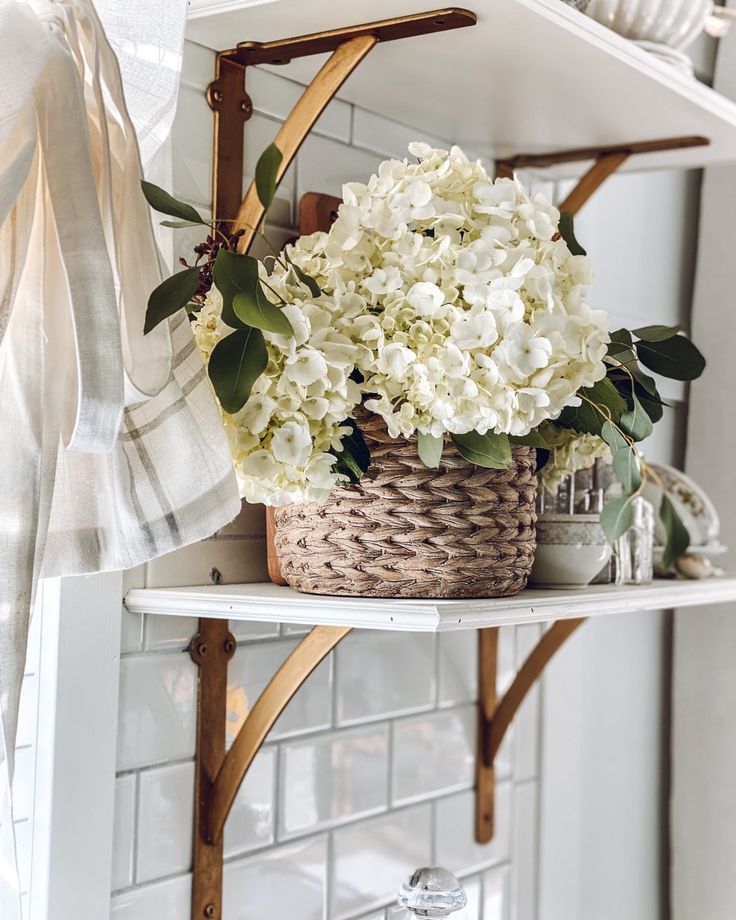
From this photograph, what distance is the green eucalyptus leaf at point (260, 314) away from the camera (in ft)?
2.36

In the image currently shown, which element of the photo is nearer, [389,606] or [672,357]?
[389,606]

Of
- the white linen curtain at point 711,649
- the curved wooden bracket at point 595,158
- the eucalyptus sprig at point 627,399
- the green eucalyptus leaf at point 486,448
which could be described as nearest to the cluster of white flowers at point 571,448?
the eucalyptus sprig at point 627,399

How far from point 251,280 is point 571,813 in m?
1.00

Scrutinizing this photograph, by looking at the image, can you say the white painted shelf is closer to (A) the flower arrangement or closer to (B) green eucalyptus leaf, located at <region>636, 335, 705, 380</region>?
(A) the flower arrangement

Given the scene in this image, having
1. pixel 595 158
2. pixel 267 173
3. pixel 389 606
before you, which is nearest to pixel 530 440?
pixel 389 606

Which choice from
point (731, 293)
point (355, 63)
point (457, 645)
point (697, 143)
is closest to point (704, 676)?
Result: point (457, 645)

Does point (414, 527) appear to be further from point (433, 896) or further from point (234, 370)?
point (433, 896)

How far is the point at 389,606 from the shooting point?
0.78 m

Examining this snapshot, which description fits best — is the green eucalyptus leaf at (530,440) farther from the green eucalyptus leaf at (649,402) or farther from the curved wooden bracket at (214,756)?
the curved wooden bracket at (214,756)

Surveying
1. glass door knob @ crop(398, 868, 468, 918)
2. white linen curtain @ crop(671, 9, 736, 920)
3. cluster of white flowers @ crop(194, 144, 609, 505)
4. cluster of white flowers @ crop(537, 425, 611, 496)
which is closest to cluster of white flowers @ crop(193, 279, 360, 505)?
cluster of white flowers @ crop(194, 144, 609, 505)

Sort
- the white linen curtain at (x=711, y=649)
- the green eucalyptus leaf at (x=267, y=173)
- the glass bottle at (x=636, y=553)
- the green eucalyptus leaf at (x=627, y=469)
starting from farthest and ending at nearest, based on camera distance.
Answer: the white linen curtain at (x=711, y=649) < the glass bottle at (x=636, y=553) < the green eucalyptus leaf at (x=627, y=469) < the green eucalyptus leaf at (x=267, y=173)

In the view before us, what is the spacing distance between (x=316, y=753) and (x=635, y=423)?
486mm

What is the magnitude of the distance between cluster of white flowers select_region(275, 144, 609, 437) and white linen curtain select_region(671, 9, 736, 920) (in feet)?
2.71

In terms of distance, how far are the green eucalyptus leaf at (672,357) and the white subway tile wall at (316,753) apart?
369 millimetres
